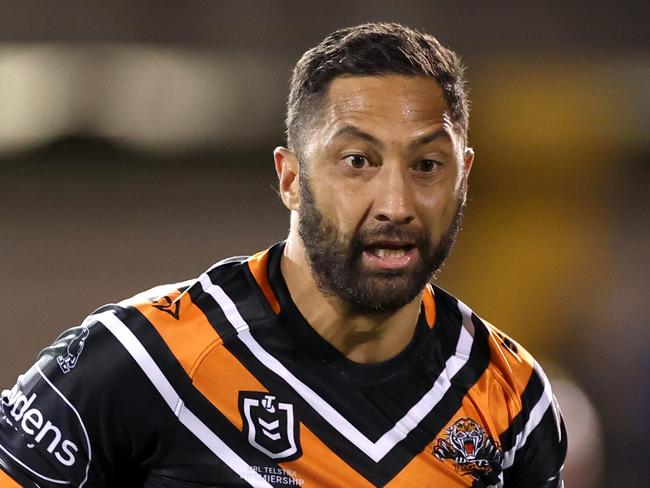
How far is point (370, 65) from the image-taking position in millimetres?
2459

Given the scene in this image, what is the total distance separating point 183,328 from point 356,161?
→ 54cm

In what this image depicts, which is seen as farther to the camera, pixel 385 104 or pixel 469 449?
pixel 469 449

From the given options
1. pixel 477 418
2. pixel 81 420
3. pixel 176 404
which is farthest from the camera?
pixel 477 418

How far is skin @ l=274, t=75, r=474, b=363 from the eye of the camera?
7.75ft

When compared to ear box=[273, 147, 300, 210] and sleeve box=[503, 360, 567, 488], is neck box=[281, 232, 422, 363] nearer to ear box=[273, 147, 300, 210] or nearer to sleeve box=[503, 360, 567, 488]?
ear box=[273, 147, 300, 210]

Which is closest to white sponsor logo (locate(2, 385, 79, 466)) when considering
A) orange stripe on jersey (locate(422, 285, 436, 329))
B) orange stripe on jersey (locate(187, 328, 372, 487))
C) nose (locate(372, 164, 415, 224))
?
orange stripe on jersey (locate(187, 328, 372, 487))

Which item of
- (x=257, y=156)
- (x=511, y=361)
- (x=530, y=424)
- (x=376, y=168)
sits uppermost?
(x=376, y=168)

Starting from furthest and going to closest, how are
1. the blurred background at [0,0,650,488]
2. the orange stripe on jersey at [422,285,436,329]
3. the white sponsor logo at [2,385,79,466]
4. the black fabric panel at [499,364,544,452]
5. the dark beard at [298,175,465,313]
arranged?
the blurred background at [0,0,650,488], the orange stripe on jersey at [422,285,436,329], the black fabric panel at [499,364,544,452], the dark beard at [298,175,465,313], the white sponsor logo at [2,385,79,466]

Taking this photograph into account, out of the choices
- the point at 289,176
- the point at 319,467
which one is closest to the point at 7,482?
the point at 319,467

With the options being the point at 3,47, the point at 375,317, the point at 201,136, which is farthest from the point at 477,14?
the point at 375,317

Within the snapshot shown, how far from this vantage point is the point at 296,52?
22.8ft

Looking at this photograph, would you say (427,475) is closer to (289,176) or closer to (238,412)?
(238,412)

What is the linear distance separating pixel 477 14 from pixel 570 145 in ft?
3.53

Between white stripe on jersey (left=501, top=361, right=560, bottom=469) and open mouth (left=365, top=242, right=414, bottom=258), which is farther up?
open mouth (left=365, top=242, right=414, bottom=258)
